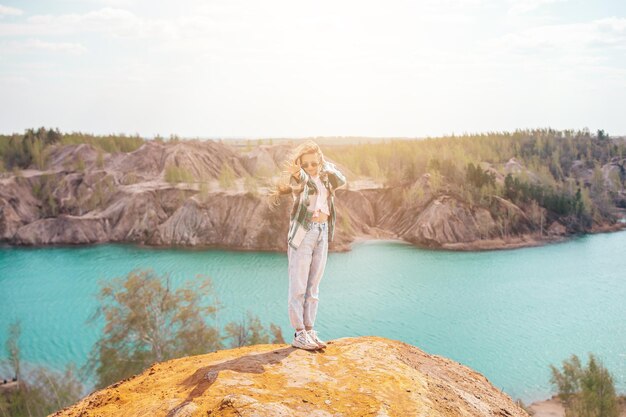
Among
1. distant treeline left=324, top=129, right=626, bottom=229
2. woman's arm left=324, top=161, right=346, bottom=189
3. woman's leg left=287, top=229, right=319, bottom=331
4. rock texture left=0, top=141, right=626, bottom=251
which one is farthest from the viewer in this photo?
distant treeline left=324, top=129, right=626, bottom=229

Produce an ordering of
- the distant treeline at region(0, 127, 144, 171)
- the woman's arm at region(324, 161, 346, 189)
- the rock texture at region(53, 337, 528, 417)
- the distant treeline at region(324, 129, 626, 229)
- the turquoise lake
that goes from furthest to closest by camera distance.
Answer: the distant treeline at region(0, 127, 144, 171)
the distant treeline at region(324, 129, 626, 229)
the turquoise lake
the woman's arm at region(324, 161, 346, 189)
the rock texture at region(53, 337, 528, 417)

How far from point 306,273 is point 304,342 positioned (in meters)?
0.91

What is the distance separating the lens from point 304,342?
7.04 meters

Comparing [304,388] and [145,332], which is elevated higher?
[304,388]

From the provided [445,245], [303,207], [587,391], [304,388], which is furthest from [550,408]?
[445,245]

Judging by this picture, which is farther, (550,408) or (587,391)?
(550,408)

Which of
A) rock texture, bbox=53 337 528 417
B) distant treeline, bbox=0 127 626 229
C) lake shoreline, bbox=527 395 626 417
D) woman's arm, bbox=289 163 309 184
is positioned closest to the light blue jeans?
rock texture, bbox=53 337 528 417

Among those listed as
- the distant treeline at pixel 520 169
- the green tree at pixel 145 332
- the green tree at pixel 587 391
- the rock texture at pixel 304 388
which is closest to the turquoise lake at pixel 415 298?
the green tree at pixel 587 391

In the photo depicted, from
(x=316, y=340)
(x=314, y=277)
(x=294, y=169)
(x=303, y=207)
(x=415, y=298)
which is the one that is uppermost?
(x=294, y=169)

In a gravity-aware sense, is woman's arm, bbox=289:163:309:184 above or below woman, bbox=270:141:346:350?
above

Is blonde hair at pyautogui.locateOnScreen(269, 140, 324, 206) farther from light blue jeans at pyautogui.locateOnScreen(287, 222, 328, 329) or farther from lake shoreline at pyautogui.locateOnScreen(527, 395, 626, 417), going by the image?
lake shoreline at pyautogui.locateOnScreen(527, 395, 626, 417)

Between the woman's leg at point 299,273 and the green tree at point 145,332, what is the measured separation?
1337 centimetres

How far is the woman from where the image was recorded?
7.32 m

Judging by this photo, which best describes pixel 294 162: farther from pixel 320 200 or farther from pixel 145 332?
pixel 145 332
